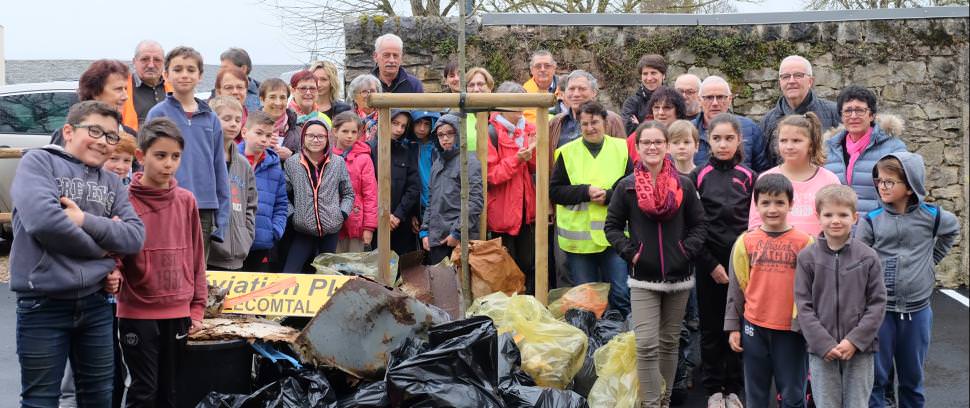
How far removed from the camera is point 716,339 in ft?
19.2

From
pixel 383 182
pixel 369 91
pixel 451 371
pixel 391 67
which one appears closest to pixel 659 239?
pixel 451 371

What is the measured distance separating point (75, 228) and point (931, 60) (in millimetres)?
8495

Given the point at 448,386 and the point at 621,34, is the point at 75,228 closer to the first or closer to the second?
the point at 448,386

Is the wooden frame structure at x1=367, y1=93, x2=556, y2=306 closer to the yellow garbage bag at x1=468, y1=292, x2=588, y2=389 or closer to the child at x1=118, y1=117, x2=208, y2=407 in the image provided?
the yellow garbage bag at x1=468, y1=292, x2=588, y2=389

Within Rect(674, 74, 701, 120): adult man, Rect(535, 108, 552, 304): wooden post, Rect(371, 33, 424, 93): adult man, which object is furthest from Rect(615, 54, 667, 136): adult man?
Rect(371, 33, 424, 93): adult man

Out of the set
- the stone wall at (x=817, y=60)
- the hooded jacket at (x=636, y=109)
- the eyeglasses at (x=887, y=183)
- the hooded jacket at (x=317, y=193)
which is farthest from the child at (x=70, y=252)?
the stone wall at (x=817, y=60)

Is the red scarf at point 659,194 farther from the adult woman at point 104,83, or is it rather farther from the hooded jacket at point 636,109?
the adult woman at point 104,83

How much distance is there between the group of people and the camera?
430 centimetres

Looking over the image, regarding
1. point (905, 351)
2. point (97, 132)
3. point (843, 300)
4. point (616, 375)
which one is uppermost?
point (97, 132)

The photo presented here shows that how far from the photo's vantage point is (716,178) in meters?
5.84

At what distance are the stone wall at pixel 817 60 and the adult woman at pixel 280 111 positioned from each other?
248 cm

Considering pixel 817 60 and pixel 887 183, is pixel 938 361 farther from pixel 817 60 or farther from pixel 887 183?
pixel 817 60

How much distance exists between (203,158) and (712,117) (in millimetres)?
3450

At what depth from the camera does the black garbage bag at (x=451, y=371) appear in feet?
14.6
